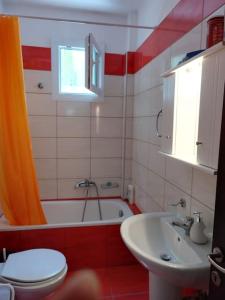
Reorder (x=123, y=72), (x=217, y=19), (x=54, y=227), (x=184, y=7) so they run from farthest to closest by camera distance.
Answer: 1. (x=123, y=72)
2. (x=54, y=227)
3. (x=184, y=7)
4. (x=217, y=19)

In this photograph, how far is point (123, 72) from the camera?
298cm

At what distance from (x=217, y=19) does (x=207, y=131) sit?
0.55 metres

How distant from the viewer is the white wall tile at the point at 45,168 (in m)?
2.93

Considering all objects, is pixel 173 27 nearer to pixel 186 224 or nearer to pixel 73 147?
pixel 186 224

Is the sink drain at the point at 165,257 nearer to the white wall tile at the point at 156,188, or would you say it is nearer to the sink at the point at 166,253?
the sink at the point at 166,253

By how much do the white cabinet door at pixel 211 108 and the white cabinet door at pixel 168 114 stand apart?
1.12 ft

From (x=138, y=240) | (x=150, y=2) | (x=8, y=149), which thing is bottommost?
(x=138, y=240)

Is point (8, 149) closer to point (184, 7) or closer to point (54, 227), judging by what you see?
point (54, 227)

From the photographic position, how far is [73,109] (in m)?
2.93

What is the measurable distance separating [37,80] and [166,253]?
229 centimetres

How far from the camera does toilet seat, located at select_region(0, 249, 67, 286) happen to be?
1.51m

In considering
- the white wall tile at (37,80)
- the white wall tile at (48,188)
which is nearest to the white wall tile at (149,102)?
the white wall tile at (37,80)

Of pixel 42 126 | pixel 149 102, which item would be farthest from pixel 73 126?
pixel 149 102

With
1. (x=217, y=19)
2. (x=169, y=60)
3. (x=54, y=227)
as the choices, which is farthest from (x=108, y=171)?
(x=217, y=19)
